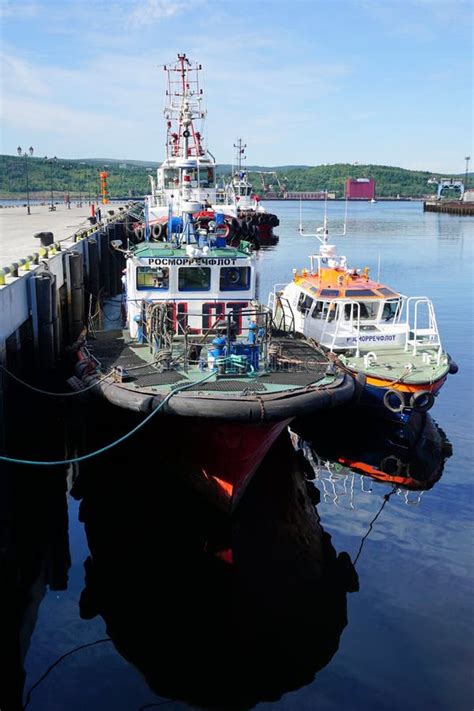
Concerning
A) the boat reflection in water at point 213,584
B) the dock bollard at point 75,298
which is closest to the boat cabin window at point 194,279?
the boat reflection in water at point 213,584

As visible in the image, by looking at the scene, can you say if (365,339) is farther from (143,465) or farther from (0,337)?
(0,337)

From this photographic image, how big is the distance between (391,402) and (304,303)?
484 cm

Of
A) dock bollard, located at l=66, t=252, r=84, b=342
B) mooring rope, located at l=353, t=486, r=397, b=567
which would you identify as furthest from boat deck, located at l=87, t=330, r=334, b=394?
dock bollard, located at l=66, t=252, r=84, b=342

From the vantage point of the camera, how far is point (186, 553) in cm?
1115

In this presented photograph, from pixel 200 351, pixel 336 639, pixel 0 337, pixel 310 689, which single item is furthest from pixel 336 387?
pixel 0 337

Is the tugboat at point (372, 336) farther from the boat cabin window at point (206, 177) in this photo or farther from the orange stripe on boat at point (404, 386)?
the boat cabin window at point (206, 177)

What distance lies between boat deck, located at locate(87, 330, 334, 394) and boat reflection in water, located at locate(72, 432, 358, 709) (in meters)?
1.79

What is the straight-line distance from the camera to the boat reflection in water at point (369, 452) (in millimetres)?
14047

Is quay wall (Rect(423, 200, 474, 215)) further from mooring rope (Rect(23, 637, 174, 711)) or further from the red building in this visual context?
mooring rope (Rect(23, 637, 174, 711))

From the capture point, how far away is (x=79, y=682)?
8266 millimetres

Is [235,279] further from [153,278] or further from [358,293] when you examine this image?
[358,293]

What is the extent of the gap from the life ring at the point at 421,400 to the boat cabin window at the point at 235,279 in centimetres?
423

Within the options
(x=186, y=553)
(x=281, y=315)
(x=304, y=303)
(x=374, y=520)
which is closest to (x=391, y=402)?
(x=374, y=520)

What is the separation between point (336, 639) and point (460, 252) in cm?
4960
